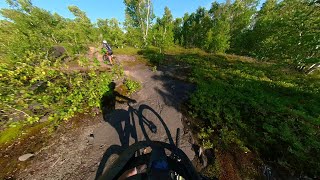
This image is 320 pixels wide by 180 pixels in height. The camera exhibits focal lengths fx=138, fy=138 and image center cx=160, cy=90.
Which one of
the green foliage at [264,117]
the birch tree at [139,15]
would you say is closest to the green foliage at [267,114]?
the green foliage at [264,117]

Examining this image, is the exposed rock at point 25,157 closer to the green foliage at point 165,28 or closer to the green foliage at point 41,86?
the green foliage at point 41,86

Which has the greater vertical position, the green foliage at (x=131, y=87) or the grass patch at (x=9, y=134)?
the green foliage at (x=131, y=87)

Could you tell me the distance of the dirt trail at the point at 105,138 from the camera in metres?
4.48

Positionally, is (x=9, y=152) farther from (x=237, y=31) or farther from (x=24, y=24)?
(x=237, y=31)

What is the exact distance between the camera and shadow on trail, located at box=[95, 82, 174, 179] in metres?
5.22

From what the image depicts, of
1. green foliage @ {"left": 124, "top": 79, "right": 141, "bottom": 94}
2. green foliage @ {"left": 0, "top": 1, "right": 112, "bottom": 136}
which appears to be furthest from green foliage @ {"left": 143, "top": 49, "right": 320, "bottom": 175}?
green foliage @ {"left": 0, "top": 1, "right": 112, "bottom": 136}

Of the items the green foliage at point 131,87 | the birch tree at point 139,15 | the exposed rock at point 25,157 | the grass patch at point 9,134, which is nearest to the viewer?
the exposed rock at point 25,157

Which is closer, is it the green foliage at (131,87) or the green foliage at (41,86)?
the green foliage at (41,86)

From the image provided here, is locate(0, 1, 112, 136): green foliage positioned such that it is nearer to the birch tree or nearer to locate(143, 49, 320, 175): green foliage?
locate(143, 49, 320, 175): green foliage

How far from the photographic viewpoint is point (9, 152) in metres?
4.96

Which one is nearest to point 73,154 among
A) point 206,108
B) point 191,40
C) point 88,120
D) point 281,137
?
point 88,120

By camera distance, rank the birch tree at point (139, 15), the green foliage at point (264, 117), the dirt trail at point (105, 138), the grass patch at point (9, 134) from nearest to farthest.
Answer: the dirt trail at point (105, 138) < the green foliage at point (264, 117) < the grass patch at point (9, 134) < the birch tree at point (139, 15)

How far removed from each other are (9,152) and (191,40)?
1796 inches

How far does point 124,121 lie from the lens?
21.7 ft
